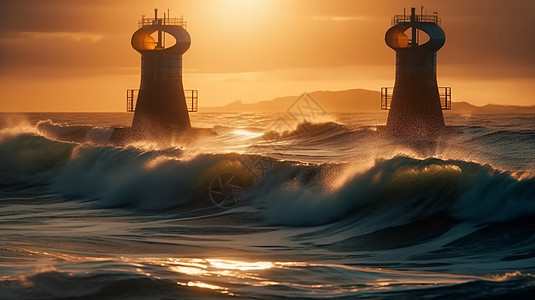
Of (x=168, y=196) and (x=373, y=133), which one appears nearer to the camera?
(x=168, y=196)

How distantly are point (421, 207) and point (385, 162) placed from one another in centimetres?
259

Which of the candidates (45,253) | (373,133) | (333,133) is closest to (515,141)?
(373,133)

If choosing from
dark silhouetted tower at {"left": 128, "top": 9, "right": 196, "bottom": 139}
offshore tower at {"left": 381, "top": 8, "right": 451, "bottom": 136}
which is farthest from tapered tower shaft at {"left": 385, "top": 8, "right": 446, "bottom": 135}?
dark silhouetted tower at {"left": 128, "top": 9, "right": 196, "bottom": 139}

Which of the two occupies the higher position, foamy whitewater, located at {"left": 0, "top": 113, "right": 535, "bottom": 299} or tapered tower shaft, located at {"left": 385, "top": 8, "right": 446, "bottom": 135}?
tapered tower shaft, located at {"left": 385, "top": 8, "right": 446, "bottom": 135}

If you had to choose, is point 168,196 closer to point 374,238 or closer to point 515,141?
point 374,238

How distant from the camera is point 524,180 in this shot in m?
21.7

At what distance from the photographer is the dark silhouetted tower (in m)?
48.7

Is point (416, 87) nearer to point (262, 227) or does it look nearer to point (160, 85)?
point (160, 85)

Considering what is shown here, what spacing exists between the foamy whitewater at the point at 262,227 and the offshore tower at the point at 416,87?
2945mm

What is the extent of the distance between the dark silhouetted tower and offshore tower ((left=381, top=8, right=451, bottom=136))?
1079cm

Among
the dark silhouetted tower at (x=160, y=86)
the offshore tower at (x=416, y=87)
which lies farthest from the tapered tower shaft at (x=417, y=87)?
the dark silhouetted tower at (x=160, y=86)

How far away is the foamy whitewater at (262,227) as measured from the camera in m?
14.1

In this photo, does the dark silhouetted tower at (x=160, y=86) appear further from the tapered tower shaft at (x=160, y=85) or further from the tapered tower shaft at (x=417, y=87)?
the tapered tower shaft at (x=417, y=87)

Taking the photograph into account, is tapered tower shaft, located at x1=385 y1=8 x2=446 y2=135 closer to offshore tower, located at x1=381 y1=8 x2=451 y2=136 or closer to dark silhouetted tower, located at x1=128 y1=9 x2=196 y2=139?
offshore tower, located at x1=381 y1=8 x2=451 y2=136
